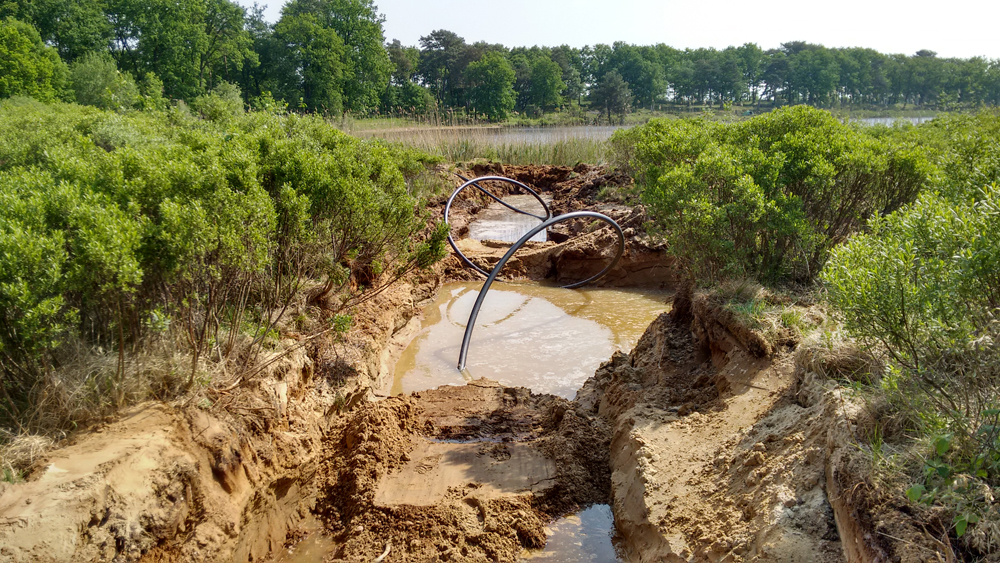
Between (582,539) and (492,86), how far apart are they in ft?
188

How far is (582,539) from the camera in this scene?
13.8 feet

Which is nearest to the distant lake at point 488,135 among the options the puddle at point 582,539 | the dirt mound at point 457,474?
the dirt mound at point 457,474

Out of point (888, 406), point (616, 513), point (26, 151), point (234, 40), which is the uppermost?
point (234, 40)

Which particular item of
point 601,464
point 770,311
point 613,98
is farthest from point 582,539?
point 613,98

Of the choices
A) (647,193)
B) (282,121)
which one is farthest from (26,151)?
(647,193)

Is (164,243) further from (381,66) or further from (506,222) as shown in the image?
(381,66)

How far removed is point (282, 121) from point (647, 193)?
5021mm

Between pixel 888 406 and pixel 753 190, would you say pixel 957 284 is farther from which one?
pixel 753 190

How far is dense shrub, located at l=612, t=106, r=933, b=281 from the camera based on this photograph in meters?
5.54

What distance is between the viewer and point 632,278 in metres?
10.8

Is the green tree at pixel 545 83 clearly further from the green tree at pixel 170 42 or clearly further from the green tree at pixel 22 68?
the green tree at pixel 22 68

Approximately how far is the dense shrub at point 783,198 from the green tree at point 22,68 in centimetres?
3027

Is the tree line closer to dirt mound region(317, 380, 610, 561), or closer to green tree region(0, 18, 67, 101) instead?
green tree region(0, 18, 67, 101)

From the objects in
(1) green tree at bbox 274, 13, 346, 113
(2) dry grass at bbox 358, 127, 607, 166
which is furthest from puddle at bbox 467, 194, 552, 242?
(1) green tree at bbox 274, 13, 346, 113
